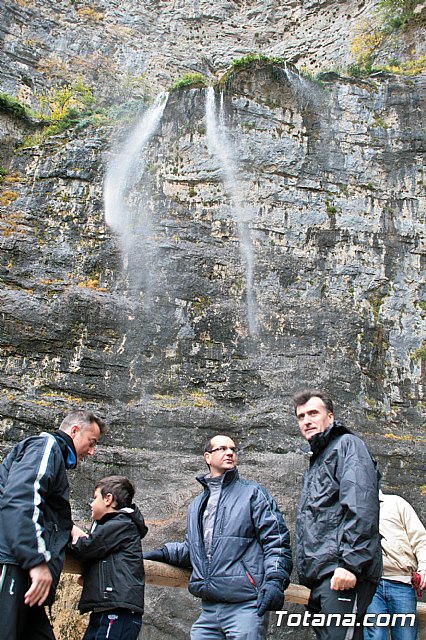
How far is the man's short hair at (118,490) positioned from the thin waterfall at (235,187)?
794 centimetres

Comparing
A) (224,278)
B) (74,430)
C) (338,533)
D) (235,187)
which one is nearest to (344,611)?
(338,533)

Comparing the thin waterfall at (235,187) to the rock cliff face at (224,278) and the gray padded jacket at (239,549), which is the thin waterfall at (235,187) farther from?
the gray padded jacket at (239,549)

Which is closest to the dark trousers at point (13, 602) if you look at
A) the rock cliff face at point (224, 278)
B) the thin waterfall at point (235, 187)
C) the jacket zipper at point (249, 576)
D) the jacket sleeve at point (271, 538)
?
the jacket zipper at point (249, 576)

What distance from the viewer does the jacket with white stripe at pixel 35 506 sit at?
3.22 m

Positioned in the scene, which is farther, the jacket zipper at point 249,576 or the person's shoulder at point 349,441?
the jacket zipper at point 249,576

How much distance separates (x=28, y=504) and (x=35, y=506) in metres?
0.04

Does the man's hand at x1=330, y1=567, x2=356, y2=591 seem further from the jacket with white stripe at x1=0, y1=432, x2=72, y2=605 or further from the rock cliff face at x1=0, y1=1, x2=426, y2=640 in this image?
the rock cliff face at x1=0, y1=1, x2=426, y2=640

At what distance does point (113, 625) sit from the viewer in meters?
3.65

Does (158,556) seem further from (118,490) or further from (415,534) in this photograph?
(415,534)

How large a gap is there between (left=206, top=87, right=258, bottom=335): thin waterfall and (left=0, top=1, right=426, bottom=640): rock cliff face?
1.3 inches

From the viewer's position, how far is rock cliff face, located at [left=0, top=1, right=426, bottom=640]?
10.5 meters

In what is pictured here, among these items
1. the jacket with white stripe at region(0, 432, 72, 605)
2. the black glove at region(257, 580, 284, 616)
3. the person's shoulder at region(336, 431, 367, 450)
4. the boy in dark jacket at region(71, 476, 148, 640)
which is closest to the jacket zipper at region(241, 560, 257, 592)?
the black glove at region(257, 580, 284, 616)

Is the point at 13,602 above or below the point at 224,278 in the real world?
below

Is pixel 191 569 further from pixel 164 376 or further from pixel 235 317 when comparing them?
pixel 235 317
